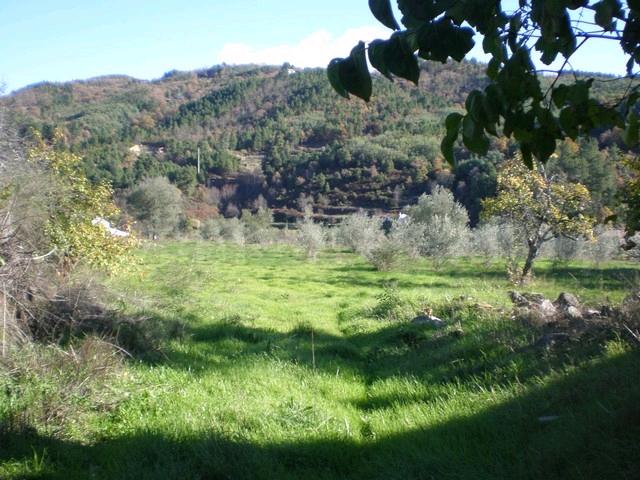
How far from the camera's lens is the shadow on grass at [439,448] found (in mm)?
3551

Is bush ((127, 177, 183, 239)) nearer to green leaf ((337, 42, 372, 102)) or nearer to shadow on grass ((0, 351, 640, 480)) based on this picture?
shadow on grass ((0, 351, 640, 480))

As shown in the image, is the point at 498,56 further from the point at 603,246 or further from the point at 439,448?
the point at 603,246

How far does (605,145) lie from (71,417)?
4259 cm

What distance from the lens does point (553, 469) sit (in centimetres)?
340

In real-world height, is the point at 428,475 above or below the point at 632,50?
below

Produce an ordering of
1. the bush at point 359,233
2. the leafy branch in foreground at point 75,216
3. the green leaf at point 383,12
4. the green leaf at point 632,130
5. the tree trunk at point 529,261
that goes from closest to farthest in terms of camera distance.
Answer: the green leaf at point 383,12 → the green leaf at point 632,130 → the leafy branch in foreground at point 75,216 → the tree trunk at point 529,261 → the bush at point 359,233

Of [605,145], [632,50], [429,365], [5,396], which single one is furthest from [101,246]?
[605,145]

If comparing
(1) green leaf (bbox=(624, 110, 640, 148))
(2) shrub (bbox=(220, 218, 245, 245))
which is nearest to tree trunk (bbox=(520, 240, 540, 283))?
(1) green leaf (bbox=(624, 110, 640, 148))

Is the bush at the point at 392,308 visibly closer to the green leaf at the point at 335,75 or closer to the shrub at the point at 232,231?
the green leaf at the point at 335,75

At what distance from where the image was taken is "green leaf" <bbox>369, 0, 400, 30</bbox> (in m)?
1.98

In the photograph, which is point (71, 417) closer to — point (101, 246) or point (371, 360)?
point (371, 360)

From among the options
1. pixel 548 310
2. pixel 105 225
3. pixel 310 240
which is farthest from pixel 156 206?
pixel 548 310

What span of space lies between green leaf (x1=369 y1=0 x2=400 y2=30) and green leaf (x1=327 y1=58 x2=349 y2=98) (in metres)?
0.21

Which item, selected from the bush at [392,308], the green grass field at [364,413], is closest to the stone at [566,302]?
the green grass field at [364,413]
